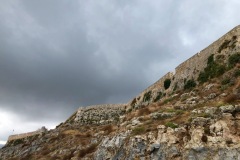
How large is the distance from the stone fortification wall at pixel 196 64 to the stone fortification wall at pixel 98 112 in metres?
18.7

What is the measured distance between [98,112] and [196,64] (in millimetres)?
37750

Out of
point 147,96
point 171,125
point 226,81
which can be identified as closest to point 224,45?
point 226,81

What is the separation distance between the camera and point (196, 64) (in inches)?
1871

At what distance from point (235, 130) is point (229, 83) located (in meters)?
12.7

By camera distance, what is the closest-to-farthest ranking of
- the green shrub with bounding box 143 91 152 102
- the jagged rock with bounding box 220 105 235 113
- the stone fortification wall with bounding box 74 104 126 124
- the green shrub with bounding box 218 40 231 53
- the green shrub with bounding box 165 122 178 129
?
the jagged rock with bounding box 220 105 235 113
the green shrub with bounding box 165 122 178 129
the green shrub with bounding box 218 40 231 53
the green shrub with bounding box 143 91 152 102
the stone fortification wall with bounding box 74 104 126 124

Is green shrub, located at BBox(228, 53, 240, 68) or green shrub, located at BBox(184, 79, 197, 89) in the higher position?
green shrub, located at BBox(184, 79, 197, 89)

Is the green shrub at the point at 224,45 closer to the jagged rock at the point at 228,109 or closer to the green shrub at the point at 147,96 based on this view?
the jagged rock at the point at 228,109

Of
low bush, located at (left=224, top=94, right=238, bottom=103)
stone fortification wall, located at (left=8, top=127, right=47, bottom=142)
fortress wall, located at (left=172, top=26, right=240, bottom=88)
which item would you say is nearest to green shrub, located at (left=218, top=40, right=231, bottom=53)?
fortress wall, located at (left=172, top=26, right=240, bottom=88)

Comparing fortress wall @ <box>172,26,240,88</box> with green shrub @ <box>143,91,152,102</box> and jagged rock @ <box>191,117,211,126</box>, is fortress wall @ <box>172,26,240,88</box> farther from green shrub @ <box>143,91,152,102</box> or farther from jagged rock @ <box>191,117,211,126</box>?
jagged rock @ <box>191,117,211,126</box>

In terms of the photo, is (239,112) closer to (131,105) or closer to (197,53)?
(197,53)

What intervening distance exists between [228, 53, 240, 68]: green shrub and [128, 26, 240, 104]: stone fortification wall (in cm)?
105

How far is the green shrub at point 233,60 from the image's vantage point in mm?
36984

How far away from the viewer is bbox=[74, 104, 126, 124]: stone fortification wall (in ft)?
247

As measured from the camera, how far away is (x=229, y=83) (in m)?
32.0
